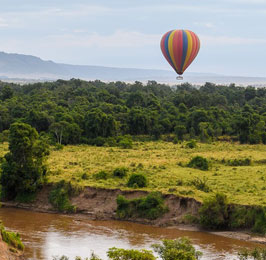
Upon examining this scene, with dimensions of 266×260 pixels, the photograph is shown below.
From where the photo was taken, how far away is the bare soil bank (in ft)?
114

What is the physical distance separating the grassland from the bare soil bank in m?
0.67

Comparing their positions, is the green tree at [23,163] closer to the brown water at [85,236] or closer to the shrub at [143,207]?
the brown water at [85,236]

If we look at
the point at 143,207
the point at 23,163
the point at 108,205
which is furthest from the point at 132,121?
the point at 143,207

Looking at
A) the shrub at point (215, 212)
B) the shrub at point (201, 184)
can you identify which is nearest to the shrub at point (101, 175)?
the shrub at point (201, 184)

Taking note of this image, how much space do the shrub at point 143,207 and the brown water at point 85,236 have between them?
2.75 ft

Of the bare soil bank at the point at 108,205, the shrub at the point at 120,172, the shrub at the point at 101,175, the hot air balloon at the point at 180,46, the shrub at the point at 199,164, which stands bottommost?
the bare soil bank at the point at 108,205

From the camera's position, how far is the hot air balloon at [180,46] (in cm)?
5741

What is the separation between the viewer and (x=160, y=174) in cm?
4172

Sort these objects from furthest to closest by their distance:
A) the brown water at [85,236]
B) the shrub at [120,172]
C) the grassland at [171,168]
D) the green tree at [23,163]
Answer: the shrub at [120,172] < the green tree at [23,163] < the grassland at [171,168] < the brown water at [85,236]

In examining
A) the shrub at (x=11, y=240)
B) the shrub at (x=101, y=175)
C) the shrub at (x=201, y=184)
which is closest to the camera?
the shrub at (x=11, y=240)

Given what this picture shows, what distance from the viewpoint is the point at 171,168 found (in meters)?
44.4

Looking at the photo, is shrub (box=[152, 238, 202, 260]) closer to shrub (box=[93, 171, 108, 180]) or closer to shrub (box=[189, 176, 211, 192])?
shrub (box=[189, 176, 211, 192])

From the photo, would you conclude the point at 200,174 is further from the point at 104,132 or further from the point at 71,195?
the point at 104,132

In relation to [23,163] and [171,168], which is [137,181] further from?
[23,163]
